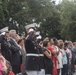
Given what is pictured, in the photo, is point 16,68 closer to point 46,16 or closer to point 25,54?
point 25,54

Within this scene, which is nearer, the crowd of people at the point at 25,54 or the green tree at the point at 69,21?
the crowd of people at the point at 25,54

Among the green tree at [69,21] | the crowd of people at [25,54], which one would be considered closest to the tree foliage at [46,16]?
the green tree at [69,21]

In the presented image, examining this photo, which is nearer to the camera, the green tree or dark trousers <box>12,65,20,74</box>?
dark trousers <box>12,65,20,74</box>

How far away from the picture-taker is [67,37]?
5466 centimetres

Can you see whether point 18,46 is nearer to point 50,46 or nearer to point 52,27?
point 50,46

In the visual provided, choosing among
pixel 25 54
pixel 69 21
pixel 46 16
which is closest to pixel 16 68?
pixel 25 54

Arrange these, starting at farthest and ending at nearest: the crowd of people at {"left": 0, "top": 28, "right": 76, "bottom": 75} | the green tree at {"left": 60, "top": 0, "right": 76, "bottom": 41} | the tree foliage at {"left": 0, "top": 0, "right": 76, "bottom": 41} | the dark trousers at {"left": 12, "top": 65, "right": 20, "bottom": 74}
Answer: the green tree at {"left": 60, "top": 0, "right": 76, "bottom": 41}, the tree foliage at {"left": 0, "top": 0, "right": 76, "bottom": 41}, the dark trousers at {"left": 12, "top": 65, "right": 20, "bottom": 74}, the crowd of people at {"left": 0, "top": 28, "right": 76, "bottom": 75}

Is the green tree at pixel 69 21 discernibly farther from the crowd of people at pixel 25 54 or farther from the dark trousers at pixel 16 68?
the dark trousers at pixel 16 68

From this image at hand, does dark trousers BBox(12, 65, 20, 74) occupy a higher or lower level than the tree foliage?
lower

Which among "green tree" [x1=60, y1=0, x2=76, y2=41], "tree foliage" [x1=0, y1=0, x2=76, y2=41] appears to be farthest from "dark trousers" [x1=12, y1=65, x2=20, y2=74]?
"green tree" [x1=60, y1=0, x2=76, y2=41]

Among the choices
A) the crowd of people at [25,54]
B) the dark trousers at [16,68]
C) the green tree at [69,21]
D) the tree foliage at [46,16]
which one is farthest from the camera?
the green tree at [69,21]

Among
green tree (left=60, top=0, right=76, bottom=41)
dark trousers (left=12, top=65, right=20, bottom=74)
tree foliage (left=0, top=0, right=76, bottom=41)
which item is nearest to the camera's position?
dark trousers (left=12, top=65, right=20, bottom=74)

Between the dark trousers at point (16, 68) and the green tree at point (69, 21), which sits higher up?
the green tree at point (69, 21)

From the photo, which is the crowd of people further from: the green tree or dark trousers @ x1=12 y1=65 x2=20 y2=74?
the green tree
